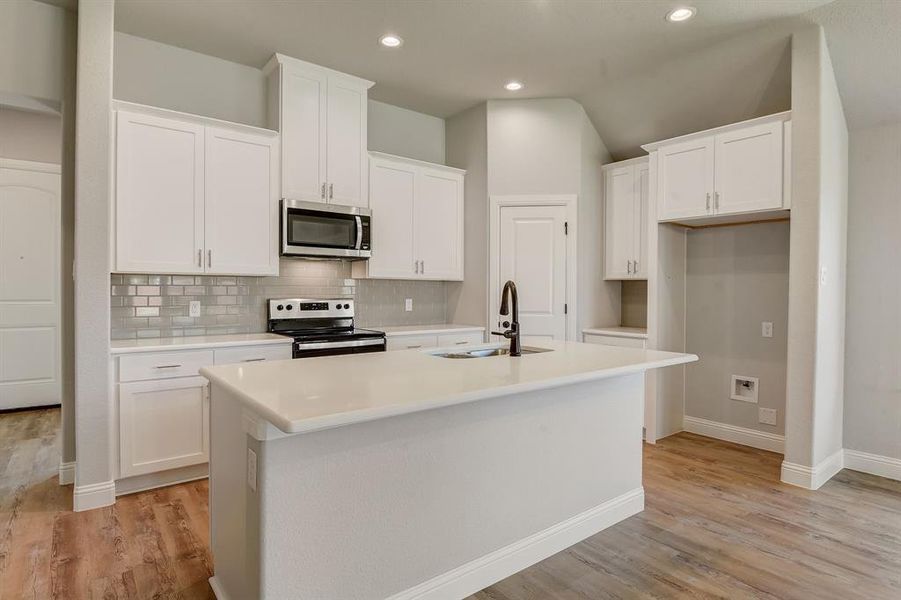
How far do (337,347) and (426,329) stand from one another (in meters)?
0.98

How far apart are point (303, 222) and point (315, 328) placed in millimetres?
885

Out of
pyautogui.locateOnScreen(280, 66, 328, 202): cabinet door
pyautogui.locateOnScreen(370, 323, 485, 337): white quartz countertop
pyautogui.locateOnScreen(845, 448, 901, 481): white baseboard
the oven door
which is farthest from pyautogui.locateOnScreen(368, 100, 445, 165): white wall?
pyautogui.locateOnScreen(845, 448, 901, 481): white baseboard

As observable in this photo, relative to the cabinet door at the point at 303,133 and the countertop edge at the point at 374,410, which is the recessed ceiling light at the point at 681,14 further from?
the cabinet door at the point at 303,133

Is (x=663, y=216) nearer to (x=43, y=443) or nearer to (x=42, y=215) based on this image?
(x=43, y=443)

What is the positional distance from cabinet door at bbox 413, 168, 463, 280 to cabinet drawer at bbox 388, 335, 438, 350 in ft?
2.04

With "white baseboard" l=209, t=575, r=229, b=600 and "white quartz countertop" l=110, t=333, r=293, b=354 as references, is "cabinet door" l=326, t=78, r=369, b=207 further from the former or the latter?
"white baseboard" l=209, t=575, r=229, b=600

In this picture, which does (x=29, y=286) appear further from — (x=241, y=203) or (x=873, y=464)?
(x=873, y=464)

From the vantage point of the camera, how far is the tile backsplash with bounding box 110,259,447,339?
3486mm

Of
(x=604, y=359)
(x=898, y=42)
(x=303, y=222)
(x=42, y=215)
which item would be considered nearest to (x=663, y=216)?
(x=898, y=42)

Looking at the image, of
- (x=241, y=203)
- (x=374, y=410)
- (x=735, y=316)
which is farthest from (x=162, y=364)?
(x=735, y=316)

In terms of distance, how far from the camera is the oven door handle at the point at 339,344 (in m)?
3.56

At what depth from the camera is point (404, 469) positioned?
191 centimetres

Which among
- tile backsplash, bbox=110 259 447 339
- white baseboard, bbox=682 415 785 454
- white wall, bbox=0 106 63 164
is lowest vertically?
white baseboard, bbox=682 415 785 454

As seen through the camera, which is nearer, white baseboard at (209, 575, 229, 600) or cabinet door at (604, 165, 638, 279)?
white baseboard at (209, 575, 229, 600)
